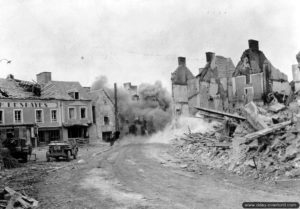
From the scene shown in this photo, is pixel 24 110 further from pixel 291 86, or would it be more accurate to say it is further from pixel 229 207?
pixel 229 207

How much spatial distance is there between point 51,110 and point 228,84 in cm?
2189

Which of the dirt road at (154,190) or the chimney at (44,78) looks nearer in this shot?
the dirt road at (154,190)

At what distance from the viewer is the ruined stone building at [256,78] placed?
141ft

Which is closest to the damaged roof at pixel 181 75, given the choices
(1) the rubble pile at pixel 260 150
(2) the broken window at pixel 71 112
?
(2) the broken window at pixel 71 112

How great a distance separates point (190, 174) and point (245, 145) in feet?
10.8

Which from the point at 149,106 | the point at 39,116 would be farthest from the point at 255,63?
the point at 39,116

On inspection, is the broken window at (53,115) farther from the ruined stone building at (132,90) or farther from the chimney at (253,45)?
the chimney at (253,45)

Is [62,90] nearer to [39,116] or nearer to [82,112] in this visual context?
[82,112]

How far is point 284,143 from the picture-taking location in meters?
16.5

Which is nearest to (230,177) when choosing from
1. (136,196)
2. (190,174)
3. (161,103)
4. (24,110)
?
(190,174)

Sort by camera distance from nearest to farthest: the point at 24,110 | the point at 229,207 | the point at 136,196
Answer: the point at 229,207 < the point at 136,196 < the point at 24,110

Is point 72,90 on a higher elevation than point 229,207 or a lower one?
higher

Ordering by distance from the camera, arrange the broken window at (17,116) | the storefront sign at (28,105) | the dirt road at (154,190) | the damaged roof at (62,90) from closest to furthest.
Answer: the dirt road at (154,190) → the storefront sign at (28,105) → the broken window at (17,116) → the damaged roof at (62,90)

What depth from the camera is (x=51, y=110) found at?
45.7 meters
